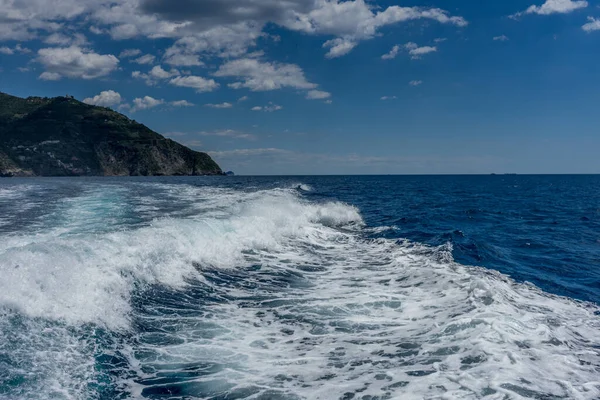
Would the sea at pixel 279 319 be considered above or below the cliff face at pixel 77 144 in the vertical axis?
below

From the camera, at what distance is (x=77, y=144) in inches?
5049

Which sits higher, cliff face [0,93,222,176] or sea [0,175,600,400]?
cliff face [0,93,222,176]

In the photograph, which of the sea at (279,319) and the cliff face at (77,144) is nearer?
the sea at (279,319)

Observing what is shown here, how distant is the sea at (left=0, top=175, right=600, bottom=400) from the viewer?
19.0 ft

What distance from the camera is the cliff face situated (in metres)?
116

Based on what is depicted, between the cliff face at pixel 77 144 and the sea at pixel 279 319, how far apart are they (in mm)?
118763

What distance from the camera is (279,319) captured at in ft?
28.7

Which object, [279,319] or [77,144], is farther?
[77,144]

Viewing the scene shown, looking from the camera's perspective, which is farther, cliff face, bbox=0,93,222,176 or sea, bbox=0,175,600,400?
cliff face, bbox=0,93,222,176

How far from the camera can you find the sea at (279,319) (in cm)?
580

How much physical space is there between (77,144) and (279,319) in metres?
139

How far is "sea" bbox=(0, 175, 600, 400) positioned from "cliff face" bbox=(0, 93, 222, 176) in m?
119

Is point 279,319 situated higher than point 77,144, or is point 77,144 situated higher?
point 77,144

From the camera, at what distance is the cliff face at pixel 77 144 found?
116m
